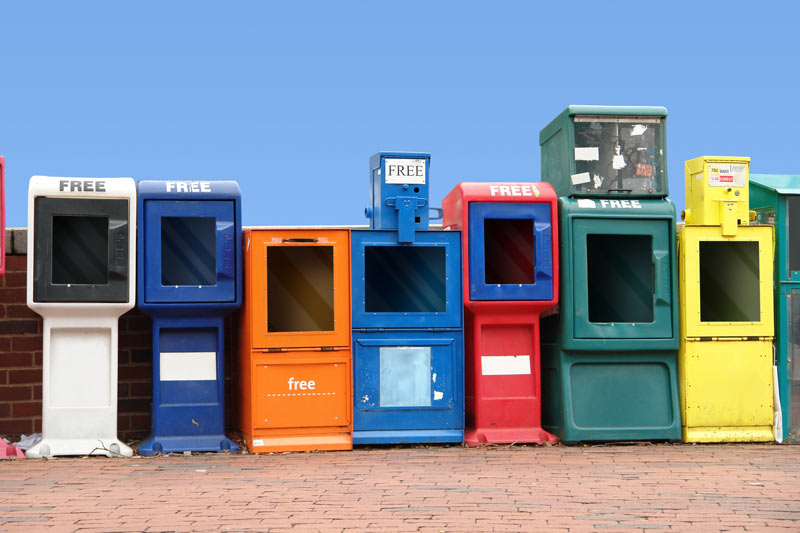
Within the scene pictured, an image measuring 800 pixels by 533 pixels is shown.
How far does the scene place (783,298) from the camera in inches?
361

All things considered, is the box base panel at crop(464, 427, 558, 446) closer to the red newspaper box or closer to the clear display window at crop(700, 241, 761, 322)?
the red newspaper box

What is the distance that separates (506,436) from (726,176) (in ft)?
9.79

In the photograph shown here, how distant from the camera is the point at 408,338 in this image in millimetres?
8664

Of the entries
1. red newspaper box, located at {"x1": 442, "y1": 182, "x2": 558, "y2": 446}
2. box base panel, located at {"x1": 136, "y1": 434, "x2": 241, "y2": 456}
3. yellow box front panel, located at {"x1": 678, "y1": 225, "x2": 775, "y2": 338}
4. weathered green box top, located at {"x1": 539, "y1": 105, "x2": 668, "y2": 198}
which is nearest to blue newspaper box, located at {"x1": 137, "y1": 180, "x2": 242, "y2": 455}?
box base panel, located at {"x1": 136, "y1": 434, "x2": 241, "y2": 456}

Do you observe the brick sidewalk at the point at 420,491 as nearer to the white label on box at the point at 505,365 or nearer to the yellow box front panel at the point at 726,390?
the yellow box front panel at the point at 726,390

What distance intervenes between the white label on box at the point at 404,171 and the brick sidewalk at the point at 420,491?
2209 millimetres

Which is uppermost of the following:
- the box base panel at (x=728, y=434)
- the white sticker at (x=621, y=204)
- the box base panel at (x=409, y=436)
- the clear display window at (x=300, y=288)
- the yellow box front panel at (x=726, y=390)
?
the white sticker at (x=621, y=204)

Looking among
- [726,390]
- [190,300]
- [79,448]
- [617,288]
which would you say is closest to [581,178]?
[617,288]

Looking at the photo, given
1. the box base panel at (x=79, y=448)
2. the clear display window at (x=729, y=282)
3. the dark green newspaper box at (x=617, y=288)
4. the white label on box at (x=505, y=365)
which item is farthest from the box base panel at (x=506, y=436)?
the box base panel at (x=79, y=448)

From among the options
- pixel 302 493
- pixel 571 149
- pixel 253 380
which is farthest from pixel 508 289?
pixel 302 493

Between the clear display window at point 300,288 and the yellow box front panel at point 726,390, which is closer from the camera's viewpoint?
the clear display window at point 300,288

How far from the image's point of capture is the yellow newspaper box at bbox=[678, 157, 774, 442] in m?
8.98

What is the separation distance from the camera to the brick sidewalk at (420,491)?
5688 mm

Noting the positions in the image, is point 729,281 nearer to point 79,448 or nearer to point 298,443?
point 298,443
